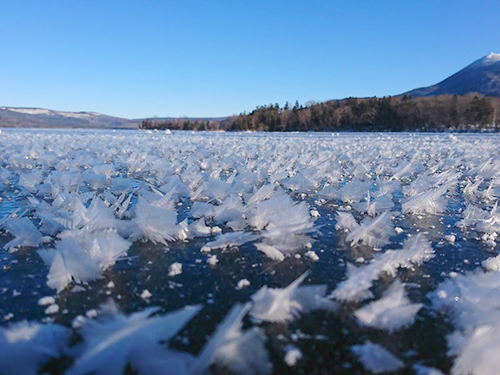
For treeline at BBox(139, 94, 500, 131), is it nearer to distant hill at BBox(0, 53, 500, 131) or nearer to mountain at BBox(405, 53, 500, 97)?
distant hill at BBox(0, 53, 500, 131)

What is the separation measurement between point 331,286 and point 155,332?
869 mm

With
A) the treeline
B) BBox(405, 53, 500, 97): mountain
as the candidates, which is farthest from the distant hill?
BBox(405, 53, 500, 97): mountain

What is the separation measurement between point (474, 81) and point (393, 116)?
132484 millimetres

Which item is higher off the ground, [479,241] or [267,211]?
[267,211]

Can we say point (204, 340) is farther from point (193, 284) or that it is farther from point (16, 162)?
point (16, 162)

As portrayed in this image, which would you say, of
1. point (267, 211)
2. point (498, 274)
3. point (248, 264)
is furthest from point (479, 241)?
point (248, 264)

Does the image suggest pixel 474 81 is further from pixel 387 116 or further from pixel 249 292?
pixel 249 292

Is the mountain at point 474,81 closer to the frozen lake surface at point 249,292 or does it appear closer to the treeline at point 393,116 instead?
the treeline at point 393,116

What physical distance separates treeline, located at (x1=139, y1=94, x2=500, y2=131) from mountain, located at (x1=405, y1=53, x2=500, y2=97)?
340 feet

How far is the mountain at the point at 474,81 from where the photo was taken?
136238 mm

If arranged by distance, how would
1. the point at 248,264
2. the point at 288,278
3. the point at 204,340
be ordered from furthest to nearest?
the point at 248,264 < the point at 288,278 < the point at 204,340

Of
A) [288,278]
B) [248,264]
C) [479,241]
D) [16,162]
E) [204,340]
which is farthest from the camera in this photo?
[16,162]

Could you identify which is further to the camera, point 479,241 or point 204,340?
point 479,241

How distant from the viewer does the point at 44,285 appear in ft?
Result: 5.22
